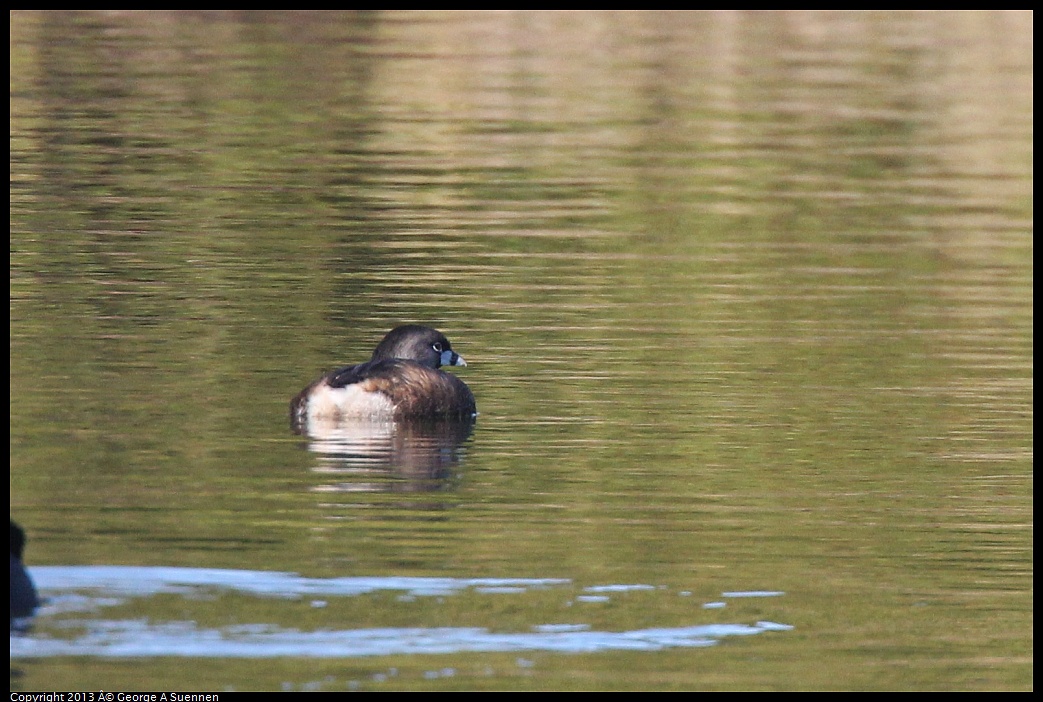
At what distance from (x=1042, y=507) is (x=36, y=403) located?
5.51 meters

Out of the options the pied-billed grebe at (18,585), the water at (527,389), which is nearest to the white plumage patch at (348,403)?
the water at (527,389)

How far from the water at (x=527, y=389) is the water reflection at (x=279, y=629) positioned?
24 mm

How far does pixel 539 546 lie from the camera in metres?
10.4

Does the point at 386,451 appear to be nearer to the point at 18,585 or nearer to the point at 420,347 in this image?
the point at 420,347

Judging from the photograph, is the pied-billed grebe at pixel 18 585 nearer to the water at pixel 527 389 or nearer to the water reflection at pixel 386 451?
the water at pixel 527 389

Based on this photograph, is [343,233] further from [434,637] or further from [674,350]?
[434,637]

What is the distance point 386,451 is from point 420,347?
1.55 metres

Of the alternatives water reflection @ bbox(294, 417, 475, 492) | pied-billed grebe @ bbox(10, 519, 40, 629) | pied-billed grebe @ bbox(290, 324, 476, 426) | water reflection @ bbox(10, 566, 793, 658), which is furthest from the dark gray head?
pied-billed grebe @ bbox(10, 519, 40, 629)

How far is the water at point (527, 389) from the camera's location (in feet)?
29.2

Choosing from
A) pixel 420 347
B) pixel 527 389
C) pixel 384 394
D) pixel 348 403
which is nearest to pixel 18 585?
pixel 348 403

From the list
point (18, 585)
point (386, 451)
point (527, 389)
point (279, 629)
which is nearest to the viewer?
point (18, 585)

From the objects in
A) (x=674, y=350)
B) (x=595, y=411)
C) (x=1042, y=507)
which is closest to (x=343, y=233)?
(x=674, y=350)

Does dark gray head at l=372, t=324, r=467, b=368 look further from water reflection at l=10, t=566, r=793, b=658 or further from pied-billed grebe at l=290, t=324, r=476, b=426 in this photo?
water reflection at l=10, t=566, r=793, b=658

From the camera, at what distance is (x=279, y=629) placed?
8.59 meters
